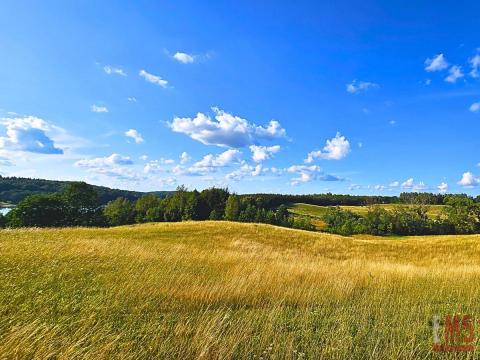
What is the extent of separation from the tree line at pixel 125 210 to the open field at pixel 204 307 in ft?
217

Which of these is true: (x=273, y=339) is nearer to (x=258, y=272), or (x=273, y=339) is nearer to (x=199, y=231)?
(x=258, y=272)

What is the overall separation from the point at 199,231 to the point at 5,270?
33941 millimetres

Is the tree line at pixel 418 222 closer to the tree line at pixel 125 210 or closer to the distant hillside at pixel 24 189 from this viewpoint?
the tree line at pixel 125 210

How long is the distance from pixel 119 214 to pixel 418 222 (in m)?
96.2

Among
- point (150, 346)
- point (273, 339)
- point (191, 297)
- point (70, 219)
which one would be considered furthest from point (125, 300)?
point (70, 219)

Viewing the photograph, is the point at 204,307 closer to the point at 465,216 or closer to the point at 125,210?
the point at 125,210

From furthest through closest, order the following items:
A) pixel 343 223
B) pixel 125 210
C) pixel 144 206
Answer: pixel 343 223
pixel 144 206
pixel 125 210

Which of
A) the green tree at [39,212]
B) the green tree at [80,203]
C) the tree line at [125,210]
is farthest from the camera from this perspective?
the green tree at [80,203]

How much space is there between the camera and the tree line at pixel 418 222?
3538 inches

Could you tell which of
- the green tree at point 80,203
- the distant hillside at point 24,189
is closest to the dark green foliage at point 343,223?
the green tree at point 80,203

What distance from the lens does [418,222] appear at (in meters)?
98.2

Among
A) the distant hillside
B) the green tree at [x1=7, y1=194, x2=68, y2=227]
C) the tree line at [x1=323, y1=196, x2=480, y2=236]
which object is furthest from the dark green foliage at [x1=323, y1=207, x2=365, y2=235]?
the green tree at [x1=7, y1=194, x2=68, y2=227]

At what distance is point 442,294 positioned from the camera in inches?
302

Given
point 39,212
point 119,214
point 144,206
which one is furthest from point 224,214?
point 39,212
